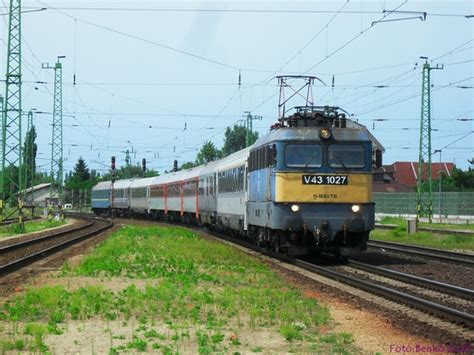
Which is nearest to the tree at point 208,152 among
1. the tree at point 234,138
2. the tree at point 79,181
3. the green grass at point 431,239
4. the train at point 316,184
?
the tree at point 234,138

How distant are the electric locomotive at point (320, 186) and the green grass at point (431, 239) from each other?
34.7ft

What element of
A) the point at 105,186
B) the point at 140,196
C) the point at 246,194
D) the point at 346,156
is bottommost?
the point at 246,194

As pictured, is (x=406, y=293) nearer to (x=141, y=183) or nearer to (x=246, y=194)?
(x=246, y=194)

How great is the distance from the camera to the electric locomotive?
64.1ft

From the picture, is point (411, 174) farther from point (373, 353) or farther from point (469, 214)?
point (373, 353)

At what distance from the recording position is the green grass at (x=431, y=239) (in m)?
30.1

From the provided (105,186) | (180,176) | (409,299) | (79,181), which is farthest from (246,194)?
(79,181)

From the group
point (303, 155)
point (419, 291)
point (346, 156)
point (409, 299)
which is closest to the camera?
point (409, 299)

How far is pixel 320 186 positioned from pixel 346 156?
3.57 feet

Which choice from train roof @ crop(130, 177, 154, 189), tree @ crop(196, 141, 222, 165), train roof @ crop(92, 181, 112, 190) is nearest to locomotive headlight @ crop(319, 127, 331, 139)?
train roof @ crop(130, 177, 154, 189)

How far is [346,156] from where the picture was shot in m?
20.0

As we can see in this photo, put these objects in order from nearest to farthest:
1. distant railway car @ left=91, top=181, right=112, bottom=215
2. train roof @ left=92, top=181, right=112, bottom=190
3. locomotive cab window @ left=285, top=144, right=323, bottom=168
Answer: locomotive cab window @ left=285, top=144, right=323, bottom=168 < train roof @ left=92, top=181, right=112, bottom=190 < distant railway car @ left=91, top=181, right=112, bottom=215

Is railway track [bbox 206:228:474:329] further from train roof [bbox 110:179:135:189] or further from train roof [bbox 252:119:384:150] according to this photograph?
train roof [bbox 110:179:135:189]

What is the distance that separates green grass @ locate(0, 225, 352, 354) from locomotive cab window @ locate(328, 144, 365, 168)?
360cm
